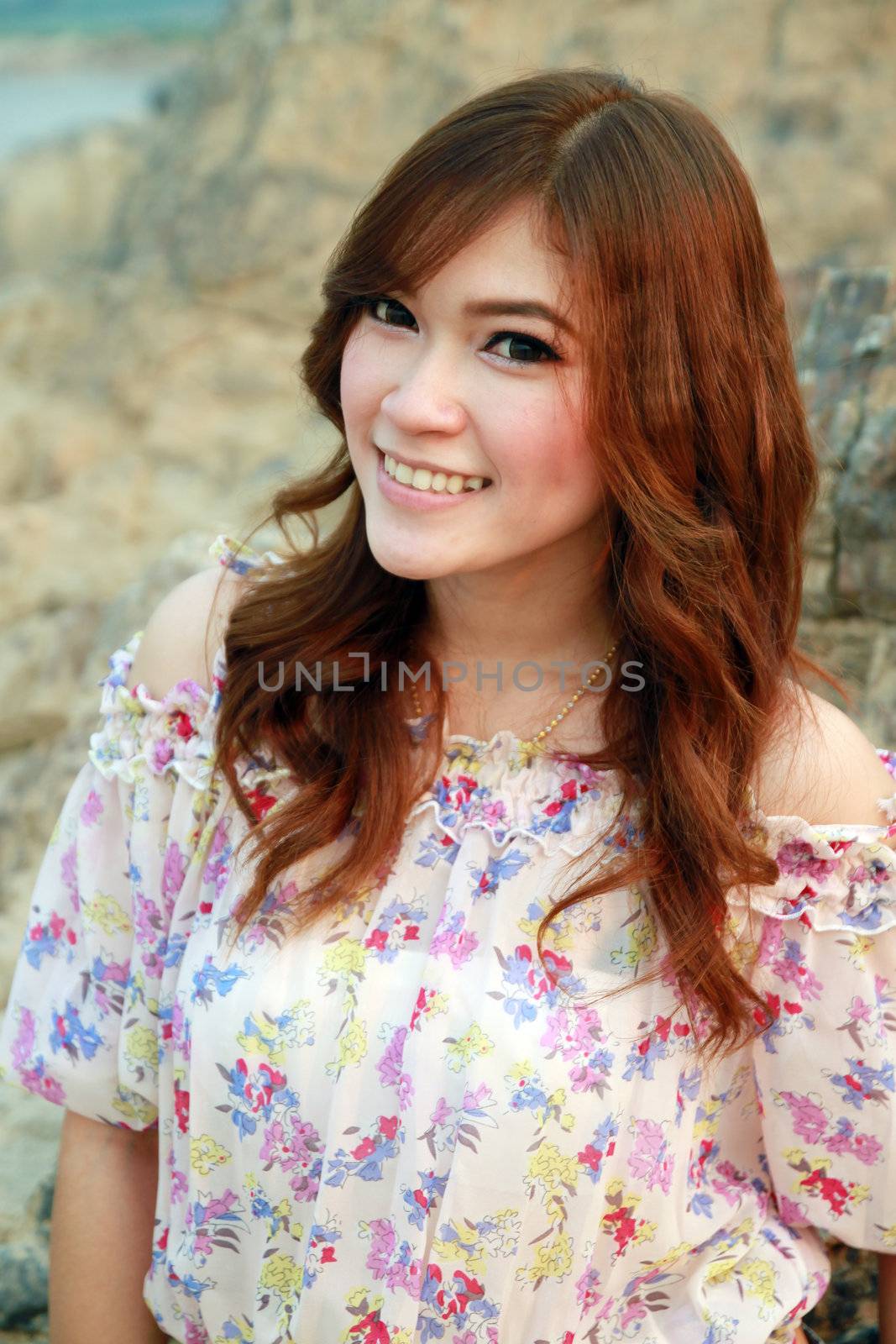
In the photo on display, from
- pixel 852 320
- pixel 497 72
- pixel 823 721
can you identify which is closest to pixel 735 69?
pixel 497 72

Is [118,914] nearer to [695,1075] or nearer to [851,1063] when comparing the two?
[695,1075]

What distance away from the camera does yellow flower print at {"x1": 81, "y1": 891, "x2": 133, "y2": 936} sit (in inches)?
67.3

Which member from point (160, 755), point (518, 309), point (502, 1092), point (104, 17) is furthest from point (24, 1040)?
point (104, 17)

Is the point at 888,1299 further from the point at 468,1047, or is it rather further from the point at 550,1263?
the point at 468,1047

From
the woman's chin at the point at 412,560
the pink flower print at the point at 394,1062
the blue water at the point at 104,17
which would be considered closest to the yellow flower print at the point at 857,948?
the pink flower print at the point at 394,1062

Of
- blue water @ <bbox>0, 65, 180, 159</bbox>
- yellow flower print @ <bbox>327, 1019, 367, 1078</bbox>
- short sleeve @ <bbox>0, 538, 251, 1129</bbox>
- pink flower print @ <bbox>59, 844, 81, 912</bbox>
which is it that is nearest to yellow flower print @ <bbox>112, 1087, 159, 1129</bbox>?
short sleeve @ <bbox>0, 538, 251, 1129</bbox>

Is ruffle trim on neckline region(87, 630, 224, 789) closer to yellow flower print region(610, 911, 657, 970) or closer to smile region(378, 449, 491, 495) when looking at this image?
smile region(378, 449, 491, 495)

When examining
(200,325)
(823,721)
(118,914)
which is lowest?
(118,914)

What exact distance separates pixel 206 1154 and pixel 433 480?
789mm

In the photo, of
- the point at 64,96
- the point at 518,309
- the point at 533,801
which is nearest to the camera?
the point at 518,309

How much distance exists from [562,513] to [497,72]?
324cm

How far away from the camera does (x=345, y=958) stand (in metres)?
1.52

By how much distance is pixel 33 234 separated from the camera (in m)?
5.13

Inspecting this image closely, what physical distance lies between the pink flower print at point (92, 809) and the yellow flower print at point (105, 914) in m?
0.09
